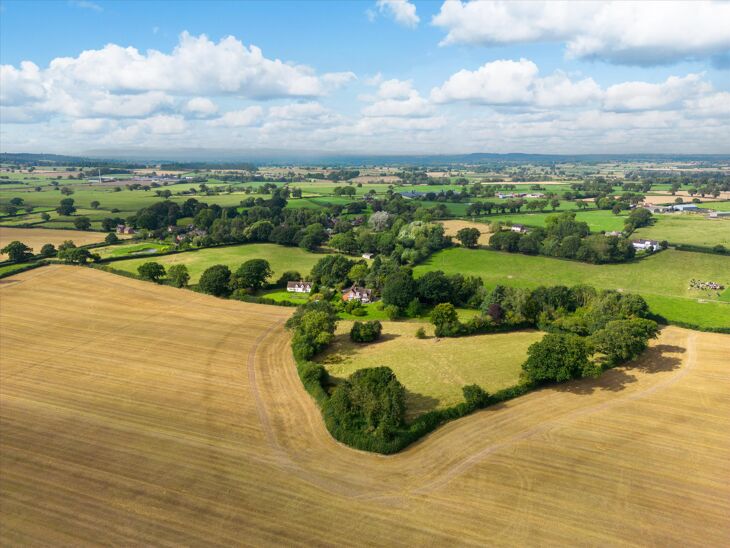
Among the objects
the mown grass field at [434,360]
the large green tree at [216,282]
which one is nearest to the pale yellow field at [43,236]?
the large green tree at [216,282]

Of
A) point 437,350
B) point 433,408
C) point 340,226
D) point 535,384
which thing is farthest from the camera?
point 340,226

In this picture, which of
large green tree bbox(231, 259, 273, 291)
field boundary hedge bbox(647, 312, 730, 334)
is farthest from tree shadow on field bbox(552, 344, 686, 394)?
large green tree bbox(231, 259, 273, 291)

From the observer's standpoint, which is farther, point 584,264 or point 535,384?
point 584,264

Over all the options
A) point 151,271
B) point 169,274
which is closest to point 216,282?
point 169,274

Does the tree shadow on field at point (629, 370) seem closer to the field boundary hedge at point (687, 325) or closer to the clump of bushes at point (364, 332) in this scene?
the field boundary hedge at point (687, 325)

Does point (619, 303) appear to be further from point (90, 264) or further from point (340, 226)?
point (90, 264)

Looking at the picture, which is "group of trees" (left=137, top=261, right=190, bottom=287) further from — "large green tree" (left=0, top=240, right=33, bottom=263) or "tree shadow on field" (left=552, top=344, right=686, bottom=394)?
"tree shadow on field" (left=552, top=344, right=686, bottom=394)

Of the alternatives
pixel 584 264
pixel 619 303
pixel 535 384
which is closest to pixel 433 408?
pixel 535 384
